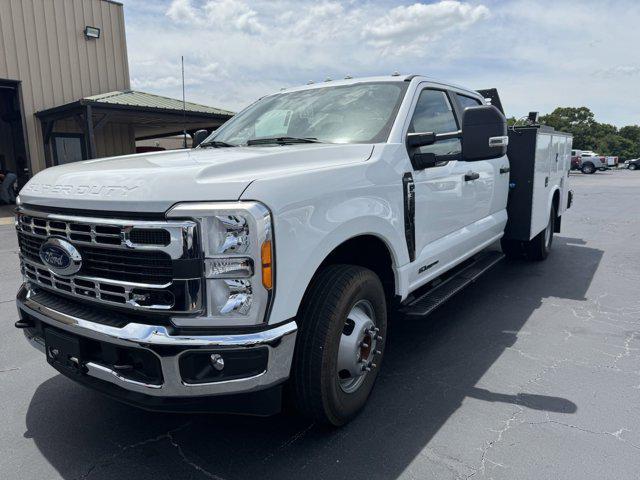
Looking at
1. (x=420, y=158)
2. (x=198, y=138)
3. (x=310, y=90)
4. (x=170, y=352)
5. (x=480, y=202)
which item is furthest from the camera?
(x=198, y=138)

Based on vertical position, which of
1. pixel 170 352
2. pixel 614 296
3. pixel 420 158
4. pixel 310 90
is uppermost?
pixel 310 90

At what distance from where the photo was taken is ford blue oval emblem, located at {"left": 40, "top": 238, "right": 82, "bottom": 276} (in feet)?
7.52

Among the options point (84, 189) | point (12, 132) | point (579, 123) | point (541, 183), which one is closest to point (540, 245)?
point (541, 183)

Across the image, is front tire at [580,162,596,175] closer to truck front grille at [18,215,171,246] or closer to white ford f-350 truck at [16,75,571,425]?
white ford f-350 truck at [16,75,571,425]

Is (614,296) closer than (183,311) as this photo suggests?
No

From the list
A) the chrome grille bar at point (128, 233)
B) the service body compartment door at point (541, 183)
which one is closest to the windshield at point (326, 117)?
the chrome grille bar at point (128, 233)

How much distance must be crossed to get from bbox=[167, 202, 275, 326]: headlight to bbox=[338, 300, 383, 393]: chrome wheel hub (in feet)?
2.26

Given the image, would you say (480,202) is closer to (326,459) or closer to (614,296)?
(614,296)

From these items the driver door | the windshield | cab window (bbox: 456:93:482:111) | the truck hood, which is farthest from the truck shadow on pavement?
cab window (bbox: 456:93:482:111)

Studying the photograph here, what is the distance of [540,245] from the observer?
6395 mm

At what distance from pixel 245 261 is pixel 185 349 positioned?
422 millimetres

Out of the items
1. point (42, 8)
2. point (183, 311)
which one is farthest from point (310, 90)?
point (42, 8)

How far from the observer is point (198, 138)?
15.7 feet

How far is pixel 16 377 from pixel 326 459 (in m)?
2.22
